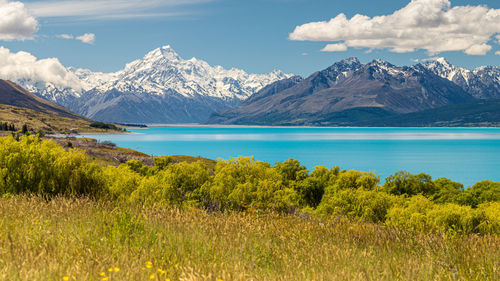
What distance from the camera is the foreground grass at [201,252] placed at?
539 centimetres

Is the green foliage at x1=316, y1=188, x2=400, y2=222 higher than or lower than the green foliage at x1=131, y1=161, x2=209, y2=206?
lower

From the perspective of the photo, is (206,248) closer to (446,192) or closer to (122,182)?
(122,182)

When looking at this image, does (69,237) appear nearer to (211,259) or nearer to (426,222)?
(211,259)

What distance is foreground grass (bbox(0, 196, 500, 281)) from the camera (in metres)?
5.39

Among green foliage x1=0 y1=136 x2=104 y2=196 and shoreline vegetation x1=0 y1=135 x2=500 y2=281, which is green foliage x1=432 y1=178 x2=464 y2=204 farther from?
green foliage x1=0 y1=136 x2=104 y2=196

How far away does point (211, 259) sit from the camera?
20.7 ft

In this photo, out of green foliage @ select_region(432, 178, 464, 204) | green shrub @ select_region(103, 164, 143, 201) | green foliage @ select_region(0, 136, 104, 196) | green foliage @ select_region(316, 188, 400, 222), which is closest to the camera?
green foliage @ select_region(0, 136, 104, 196)

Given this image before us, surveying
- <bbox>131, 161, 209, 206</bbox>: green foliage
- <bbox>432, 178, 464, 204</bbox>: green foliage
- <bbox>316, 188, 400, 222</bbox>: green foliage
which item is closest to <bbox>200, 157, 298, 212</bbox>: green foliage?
<bbox>131, 161, 209, 206</bbox>: green foliage

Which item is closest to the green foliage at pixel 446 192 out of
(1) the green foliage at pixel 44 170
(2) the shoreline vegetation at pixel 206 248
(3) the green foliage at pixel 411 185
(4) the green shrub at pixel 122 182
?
(3) the green foliage at pixel 411 185

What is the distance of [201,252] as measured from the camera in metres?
6.49

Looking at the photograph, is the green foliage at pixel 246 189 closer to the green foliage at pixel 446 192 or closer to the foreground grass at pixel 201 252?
the foreground grass at pixel 201 252

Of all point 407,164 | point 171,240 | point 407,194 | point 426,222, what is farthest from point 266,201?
point 407,164

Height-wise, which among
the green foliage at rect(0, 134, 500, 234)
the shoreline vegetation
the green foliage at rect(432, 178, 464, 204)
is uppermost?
the shoreline vegetation

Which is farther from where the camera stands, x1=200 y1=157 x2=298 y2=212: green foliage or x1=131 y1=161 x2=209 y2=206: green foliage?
x1=131 y1=161 x2=209 y2=206: green foliage
